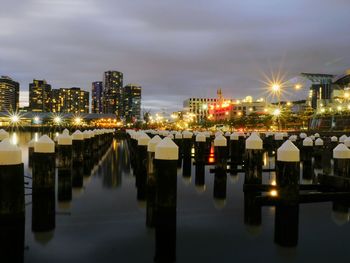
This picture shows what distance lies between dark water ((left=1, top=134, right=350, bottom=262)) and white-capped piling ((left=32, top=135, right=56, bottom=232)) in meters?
0.31

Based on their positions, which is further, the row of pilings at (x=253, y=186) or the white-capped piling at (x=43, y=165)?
the white-capped piling at (x=43, y=165)

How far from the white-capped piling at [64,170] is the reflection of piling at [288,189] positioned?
825 centimetres

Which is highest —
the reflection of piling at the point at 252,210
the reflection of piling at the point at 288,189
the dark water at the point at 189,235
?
the reflection of piling at the point at 288,189

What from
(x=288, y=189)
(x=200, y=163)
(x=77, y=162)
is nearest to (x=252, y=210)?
(x=288, y=189)

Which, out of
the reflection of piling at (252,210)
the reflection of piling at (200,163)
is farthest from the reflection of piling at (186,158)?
the reflection of piling at (252,210)

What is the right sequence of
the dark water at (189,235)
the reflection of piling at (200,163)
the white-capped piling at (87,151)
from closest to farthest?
the dark water at (189,235) < the reflection of piling at (200,163) < the white-capped piling at (87,151)

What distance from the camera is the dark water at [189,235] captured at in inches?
328

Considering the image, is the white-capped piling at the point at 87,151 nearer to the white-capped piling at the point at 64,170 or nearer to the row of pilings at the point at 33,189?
the row of pilings at the point at 33,189

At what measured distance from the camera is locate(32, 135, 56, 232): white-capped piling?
31.9ft

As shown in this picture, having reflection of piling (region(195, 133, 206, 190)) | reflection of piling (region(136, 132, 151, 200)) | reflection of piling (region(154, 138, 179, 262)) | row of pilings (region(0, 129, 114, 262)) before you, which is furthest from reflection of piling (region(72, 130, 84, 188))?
reflection of piling (region(154, 138, 179, 262))

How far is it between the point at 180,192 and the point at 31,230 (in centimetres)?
722

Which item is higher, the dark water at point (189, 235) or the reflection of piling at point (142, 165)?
the reflection of piling at point (142, 165)

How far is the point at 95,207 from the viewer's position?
12906mm

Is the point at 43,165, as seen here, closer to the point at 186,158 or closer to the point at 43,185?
the point at 43,185
